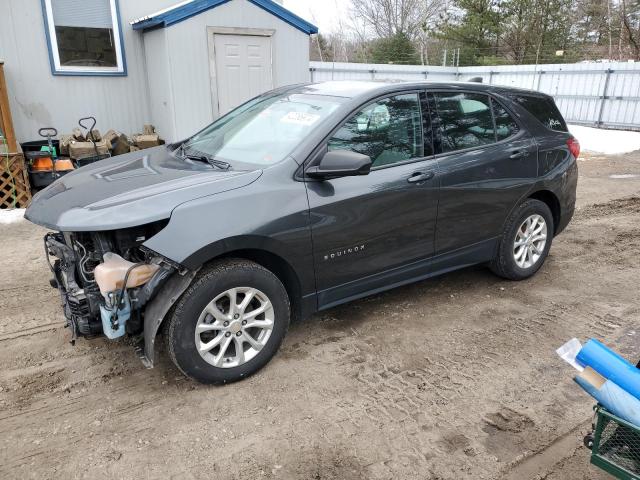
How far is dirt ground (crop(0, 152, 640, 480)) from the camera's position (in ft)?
8.58

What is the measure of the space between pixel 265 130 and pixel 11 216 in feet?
15.6

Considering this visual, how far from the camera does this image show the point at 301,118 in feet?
12.0

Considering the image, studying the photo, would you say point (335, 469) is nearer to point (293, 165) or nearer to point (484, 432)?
point (484, 432)

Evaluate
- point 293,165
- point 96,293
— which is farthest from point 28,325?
point 293,165

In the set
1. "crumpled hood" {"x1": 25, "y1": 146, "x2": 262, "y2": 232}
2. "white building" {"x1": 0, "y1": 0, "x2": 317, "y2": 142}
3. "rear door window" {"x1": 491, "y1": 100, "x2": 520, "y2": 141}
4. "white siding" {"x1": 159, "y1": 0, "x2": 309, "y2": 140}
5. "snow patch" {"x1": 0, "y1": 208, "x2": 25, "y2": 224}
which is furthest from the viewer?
"white siding" {"x1": 159, "y1": 0, "x2": 309, "y2": 140}

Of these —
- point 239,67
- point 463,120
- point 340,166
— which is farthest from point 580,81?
point 340,166

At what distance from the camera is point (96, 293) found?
2957mm

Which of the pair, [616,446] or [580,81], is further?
[580,81]

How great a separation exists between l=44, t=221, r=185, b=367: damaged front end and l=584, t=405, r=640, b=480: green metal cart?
2131 millimetres

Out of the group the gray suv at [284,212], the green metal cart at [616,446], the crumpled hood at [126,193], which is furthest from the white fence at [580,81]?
the green metal cart at [616,446]

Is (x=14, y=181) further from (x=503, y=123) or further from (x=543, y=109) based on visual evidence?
(x=543, y=109)

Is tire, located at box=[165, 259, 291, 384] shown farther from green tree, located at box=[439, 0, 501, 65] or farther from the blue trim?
green tree, located at box=[439, 0, 501, 65]

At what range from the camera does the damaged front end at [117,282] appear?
2873 millimetres

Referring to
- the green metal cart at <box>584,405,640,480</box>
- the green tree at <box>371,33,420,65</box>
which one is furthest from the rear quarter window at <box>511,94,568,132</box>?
the green tree at <box>371,33,420,65</box>
